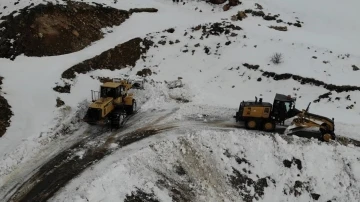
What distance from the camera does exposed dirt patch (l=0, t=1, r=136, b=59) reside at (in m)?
29.5

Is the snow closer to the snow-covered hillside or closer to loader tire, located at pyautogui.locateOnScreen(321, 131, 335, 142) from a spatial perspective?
the snow-covered hillside

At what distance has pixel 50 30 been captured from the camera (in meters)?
31.2

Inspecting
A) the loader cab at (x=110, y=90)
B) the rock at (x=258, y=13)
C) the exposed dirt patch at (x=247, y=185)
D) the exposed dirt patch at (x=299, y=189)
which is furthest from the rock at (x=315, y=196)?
the rock at (x=258, y=13)

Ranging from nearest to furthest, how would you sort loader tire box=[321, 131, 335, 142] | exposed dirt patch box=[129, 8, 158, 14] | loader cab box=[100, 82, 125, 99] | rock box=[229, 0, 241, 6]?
loader tire box=[321, 131, 335, 142]
loader cab box=[100, 82, 125, 99]
exposed dirt patch box=[129, 8, 158, 14]
rock box=[229, 0, 241, 6]

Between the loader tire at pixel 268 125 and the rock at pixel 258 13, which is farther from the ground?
the rock at pixel 258 13

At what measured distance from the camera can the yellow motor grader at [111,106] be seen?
2155cm

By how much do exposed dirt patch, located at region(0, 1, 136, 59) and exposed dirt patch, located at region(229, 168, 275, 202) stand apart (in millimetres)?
18215

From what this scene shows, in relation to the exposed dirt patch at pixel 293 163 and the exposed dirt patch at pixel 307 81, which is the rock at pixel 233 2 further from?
the exposed dirt patch at pixel 293 163

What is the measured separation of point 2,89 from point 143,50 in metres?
13.1

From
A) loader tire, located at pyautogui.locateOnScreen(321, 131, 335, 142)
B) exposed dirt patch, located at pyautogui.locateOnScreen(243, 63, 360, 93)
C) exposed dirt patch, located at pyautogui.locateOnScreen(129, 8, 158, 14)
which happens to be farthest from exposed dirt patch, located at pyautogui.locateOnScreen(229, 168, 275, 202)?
exposed dirt patch, located at pyautogui.locateOnScreen(129, 8, 158, 14)

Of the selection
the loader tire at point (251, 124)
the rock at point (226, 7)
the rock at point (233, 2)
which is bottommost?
the loader tire at point (251, 124)

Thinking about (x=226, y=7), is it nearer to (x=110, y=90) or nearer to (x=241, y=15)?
(x=241, y=15)

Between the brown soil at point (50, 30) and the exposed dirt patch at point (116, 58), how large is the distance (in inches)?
101

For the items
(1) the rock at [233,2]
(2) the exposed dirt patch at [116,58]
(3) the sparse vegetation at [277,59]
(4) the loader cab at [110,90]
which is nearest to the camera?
(4) the loader cab at [110,90]
